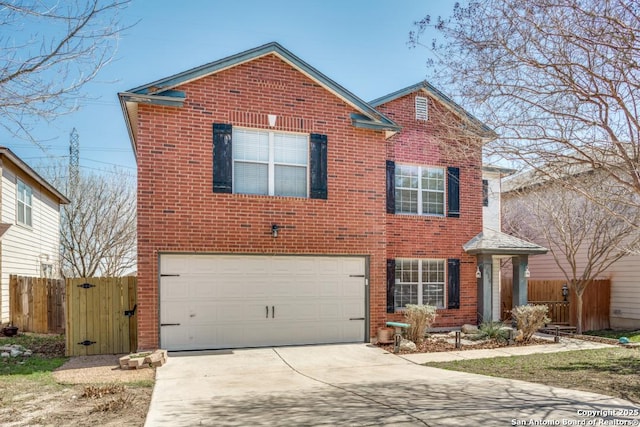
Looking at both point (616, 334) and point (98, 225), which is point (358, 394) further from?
point (98, 225)

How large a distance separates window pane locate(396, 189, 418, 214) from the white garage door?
2974 millimetres

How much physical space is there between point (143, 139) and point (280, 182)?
3.28 metres

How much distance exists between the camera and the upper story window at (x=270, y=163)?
38.3ft

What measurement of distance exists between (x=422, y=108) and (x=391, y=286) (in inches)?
224

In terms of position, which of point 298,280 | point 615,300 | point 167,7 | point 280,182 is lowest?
point 615,300

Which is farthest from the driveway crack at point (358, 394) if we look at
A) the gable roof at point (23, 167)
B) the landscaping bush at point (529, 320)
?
the gable roof at point (23, 167)

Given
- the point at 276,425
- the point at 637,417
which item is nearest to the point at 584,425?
the point at 637,417

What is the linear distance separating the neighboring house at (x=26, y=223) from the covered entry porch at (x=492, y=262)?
13.9 m

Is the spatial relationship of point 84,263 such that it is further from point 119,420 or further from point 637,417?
point 637,417

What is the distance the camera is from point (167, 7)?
27.2 ft

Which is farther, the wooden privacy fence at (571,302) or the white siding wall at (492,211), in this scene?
the wooden privacy fence at (571,302)

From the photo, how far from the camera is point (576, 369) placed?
9.33 metres

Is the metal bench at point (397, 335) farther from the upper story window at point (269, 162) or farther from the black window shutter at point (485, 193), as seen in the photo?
the black window shutter at point (485, 193)

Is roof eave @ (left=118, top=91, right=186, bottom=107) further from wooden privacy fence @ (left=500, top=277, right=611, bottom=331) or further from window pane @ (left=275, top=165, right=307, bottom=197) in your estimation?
wooden privacy fence @ (left=500, top=277, right=611, bottom=331)
